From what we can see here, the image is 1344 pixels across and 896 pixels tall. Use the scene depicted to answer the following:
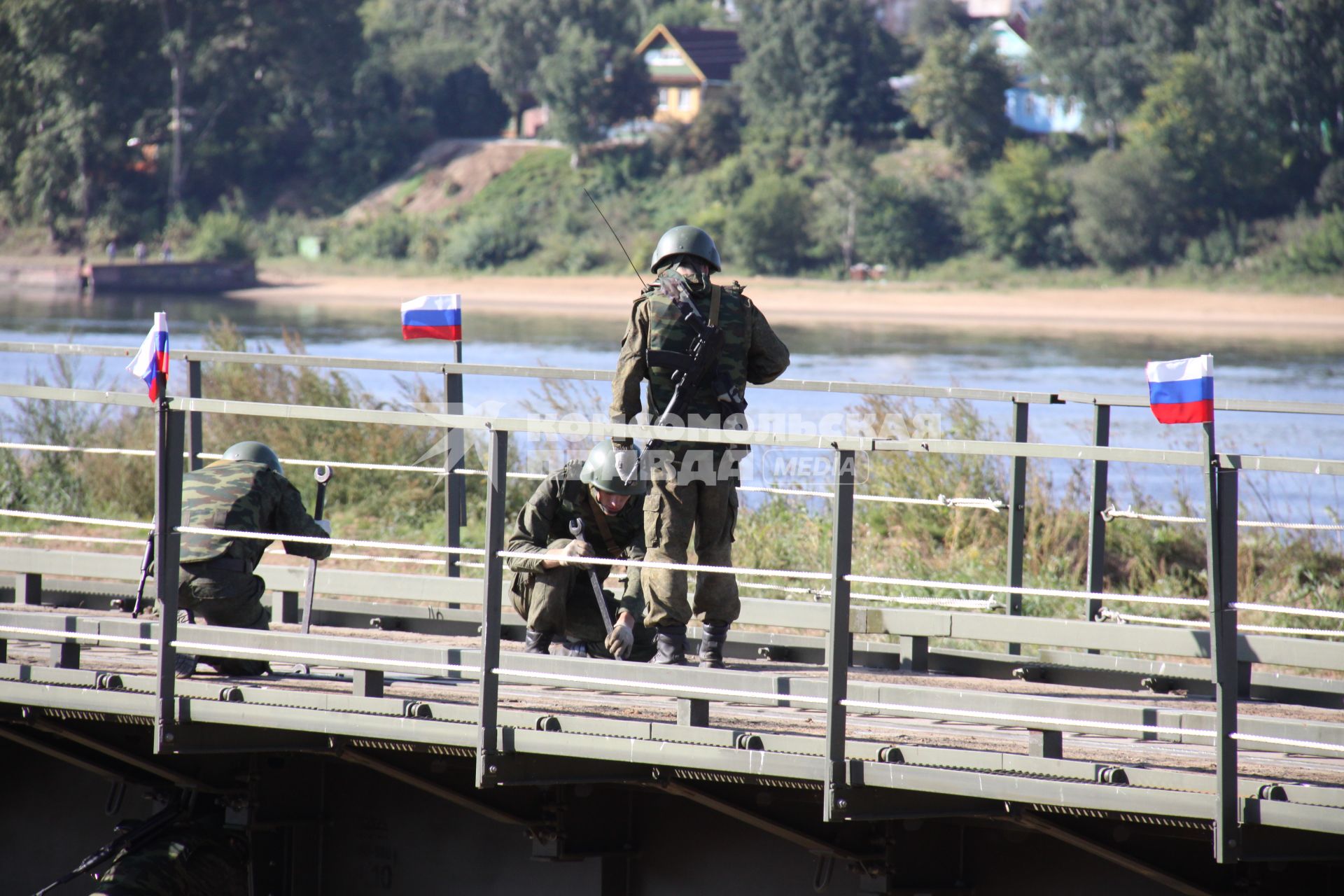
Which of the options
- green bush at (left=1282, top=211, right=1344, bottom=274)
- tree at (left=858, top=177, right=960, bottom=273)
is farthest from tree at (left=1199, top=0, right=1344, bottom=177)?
tree at (left=858, top=177, right=960, bottom=273)

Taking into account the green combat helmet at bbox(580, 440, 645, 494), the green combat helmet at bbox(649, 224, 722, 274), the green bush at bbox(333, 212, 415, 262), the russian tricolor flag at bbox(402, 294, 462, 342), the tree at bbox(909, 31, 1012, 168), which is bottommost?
the green combat helmet at bbox(580, 440, 645, 494)

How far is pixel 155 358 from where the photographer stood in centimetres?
657

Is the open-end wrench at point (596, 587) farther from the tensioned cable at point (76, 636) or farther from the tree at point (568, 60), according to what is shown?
the tree at point (568, 60)

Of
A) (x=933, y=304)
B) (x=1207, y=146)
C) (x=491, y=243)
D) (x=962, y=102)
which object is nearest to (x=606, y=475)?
→ (x=933, y=304)

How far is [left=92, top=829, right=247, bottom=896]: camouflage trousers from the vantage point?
670 cm

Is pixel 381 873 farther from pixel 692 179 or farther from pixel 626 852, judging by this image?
pixel 692 179

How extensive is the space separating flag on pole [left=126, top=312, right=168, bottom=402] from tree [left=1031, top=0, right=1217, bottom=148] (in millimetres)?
56124

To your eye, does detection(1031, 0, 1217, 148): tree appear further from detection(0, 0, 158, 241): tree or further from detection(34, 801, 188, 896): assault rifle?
detection(34, 801, 188, 896): assault rifle

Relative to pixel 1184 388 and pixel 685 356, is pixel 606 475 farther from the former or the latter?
pixel 1184 388

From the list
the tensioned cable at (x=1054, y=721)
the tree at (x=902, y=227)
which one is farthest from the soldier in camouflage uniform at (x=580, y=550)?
the tree at (x=902, y=227)

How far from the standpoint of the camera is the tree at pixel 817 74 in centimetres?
6294

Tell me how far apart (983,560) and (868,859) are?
7.02 meters

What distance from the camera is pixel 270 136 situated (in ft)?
221

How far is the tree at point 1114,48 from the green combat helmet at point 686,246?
55.0 metres
